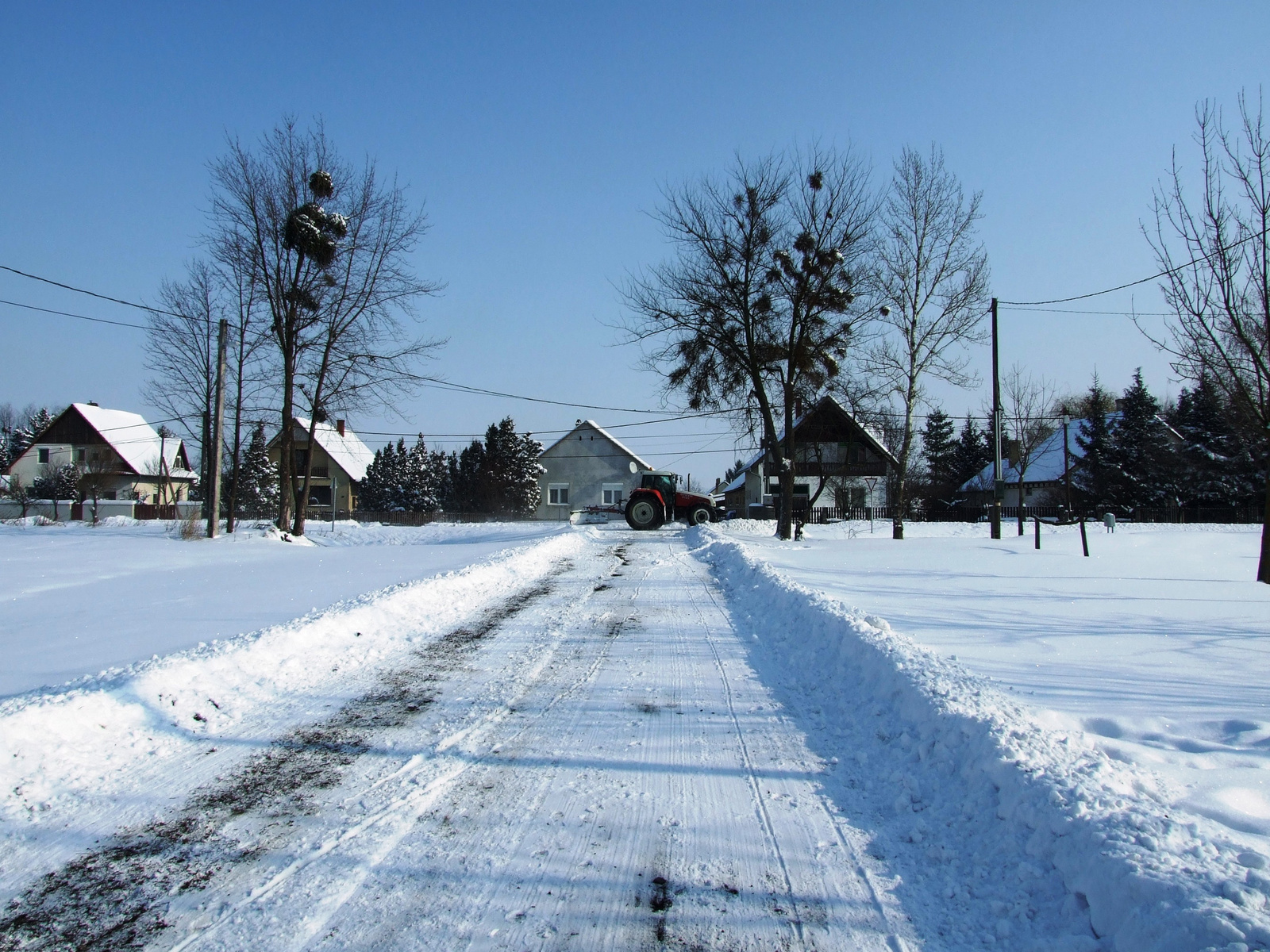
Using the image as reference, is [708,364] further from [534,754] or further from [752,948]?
[752,948]

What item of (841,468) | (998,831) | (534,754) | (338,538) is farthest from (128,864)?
(841,468)

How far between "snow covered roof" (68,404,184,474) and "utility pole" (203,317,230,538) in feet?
119

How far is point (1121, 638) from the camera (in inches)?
277

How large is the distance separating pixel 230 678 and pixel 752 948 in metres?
4.79

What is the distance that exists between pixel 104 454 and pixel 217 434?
41.8 meters

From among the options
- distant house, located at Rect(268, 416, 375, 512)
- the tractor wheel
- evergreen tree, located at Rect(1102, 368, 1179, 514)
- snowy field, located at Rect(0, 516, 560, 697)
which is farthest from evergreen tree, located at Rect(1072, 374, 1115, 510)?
distant house, located at Rect(268, 416, 375, 512)

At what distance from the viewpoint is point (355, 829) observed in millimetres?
3400

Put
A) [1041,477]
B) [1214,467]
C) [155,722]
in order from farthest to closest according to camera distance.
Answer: [1041,477], [1214,467], [155,722]

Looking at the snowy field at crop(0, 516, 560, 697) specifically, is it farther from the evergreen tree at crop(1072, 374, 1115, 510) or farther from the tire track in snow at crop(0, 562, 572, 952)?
the evergreen tree at crop(1072, 374, 1115, 510)

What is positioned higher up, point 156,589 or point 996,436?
point 996,436

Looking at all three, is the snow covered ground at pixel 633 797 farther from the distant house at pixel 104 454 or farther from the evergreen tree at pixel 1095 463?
the distant house at pixel 104 454

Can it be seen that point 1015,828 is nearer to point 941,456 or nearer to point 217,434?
point 217,434

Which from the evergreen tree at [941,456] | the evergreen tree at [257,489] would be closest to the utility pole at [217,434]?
the evergreen tree at [257,489]

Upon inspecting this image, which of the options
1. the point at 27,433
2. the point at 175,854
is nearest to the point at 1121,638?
the point at 175,854
